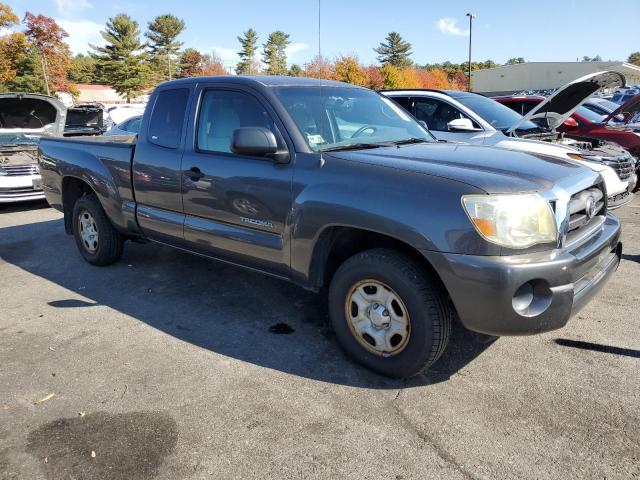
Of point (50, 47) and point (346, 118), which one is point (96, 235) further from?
point (50, 47)

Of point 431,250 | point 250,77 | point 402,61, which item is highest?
point 402,61

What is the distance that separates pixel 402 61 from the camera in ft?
273

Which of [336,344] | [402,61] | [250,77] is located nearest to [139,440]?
[336,344]

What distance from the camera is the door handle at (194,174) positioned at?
3945 millimetres

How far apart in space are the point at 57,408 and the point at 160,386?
A: 567 mm

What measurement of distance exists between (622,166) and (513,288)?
18.1 ft

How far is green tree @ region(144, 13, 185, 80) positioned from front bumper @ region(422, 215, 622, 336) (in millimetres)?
70802

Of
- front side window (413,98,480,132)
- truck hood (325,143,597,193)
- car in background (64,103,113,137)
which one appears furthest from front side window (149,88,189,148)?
car in background (64,103,113,137)

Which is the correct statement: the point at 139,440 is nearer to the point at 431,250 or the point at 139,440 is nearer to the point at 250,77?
the point at 431,250

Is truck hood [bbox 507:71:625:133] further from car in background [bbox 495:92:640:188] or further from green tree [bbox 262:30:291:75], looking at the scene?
green tree [bbox 262:30:291:75]

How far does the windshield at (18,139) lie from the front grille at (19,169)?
0.83 m

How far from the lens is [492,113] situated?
8.01m

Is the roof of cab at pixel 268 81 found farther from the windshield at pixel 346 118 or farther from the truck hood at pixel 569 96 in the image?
the truck hood at pixel 569 96

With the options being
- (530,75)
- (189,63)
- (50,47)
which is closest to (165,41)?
(189,63)
